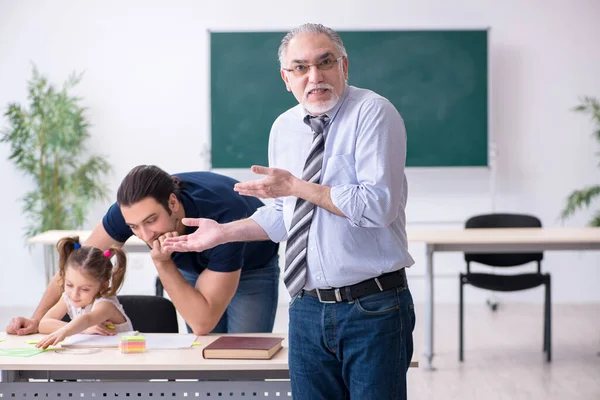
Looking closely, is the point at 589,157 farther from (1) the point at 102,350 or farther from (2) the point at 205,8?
(1) the point at 102,350

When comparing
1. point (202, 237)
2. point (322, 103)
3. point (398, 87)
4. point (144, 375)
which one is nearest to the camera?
point (322, 103)

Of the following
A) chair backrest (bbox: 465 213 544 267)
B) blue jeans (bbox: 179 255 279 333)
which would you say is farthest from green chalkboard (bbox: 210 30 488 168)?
blue jeans (bbox: 179 255 279 333)

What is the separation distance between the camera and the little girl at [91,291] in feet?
9.27

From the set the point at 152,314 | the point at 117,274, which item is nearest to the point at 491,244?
the point at 152,314

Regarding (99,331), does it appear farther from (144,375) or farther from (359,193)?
(359,193)

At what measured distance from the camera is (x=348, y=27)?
6.71 m

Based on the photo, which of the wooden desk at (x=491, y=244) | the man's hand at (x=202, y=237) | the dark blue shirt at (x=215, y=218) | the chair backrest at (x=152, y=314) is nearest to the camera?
the man's hand at (x=202, y=237)

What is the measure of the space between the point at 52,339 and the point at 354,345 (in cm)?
116

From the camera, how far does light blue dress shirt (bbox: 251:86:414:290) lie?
1.90m

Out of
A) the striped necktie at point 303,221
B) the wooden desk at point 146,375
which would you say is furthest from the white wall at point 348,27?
the striped necktie at point 303,221

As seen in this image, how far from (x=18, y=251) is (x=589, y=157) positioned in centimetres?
509

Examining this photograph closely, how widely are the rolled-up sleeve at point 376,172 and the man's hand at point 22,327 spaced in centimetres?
151

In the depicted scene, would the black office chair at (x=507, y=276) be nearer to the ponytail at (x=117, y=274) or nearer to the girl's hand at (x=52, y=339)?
the ponytail at (x=117, y=274)

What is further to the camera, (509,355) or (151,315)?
(509,355)
